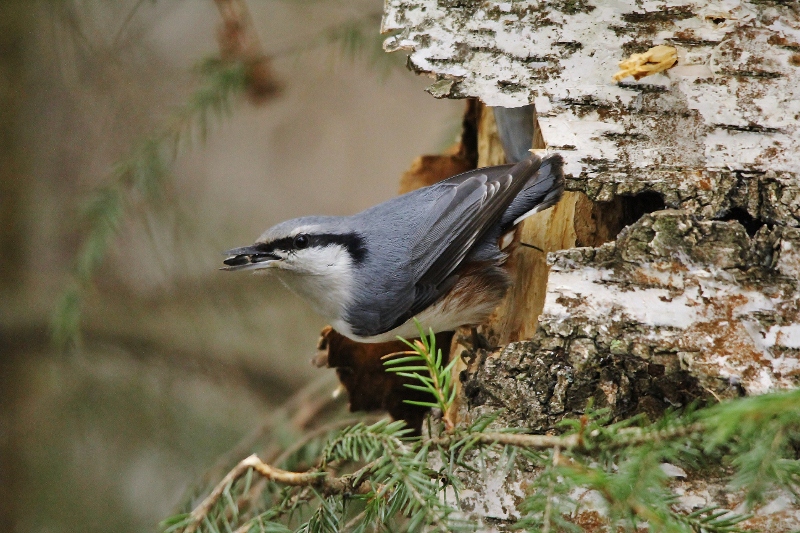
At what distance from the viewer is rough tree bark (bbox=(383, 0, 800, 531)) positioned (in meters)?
1.42

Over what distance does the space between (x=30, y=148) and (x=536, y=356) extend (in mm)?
2682

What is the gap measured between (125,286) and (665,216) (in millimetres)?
2498

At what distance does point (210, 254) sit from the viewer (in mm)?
3072

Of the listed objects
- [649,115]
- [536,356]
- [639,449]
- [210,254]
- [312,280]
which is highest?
[649,115]

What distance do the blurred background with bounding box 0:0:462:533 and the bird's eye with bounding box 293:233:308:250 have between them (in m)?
0.61

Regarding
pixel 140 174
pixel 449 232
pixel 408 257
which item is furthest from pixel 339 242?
pixel 140 174

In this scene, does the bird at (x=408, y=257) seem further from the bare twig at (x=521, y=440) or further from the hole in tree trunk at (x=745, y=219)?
the bare twig at (x=521, y=440)

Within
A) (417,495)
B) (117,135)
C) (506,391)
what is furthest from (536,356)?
(117,135)

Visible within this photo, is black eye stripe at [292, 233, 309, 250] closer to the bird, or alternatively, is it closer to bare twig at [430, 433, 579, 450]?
the bird

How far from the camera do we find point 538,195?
6.26 ft

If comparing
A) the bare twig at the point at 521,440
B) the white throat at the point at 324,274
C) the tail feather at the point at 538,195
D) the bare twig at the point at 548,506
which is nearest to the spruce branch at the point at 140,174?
the white throat at the point at 324,274

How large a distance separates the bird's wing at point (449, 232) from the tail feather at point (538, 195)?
0.05m

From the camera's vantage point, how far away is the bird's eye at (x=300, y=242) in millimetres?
2105

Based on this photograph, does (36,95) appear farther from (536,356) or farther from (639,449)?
(639,449)
